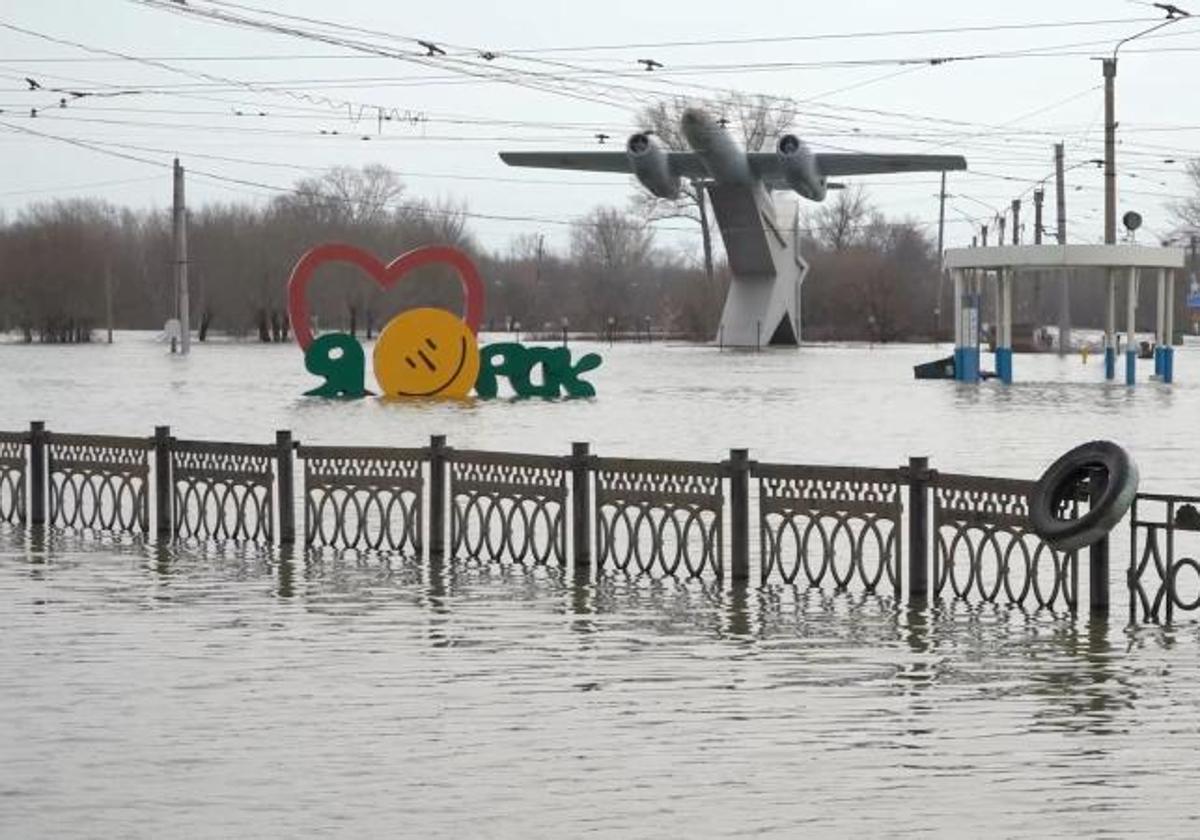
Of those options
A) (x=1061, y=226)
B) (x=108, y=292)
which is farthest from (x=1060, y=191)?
(x=108, y=292)

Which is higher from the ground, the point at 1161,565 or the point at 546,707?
the point at 1161,565

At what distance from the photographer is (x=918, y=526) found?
1451 centimetres

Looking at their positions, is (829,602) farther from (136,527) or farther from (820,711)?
(136,527)

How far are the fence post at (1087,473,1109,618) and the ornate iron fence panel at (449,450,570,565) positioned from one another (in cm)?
386

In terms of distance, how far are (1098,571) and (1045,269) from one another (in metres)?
44.0

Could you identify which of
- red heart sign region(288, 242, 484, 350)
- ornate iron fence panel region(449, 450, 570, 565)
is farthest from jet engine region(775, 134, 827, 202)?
ornate iron fence panel region(449, 450, 570, 565)

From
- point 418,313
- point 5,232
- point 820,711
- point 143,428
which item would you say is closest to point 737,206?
point 418,313

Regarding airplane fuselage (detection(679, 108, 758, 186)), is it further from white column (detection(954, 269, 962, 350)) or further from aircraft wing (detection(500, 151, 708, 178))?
white column (detection(954, 269, 962, 350))

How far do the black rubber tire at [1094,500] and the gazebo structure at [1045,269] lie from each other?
41840 millimetres

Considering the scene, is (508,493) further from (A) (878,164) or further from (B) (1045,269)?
(A) (878,164)

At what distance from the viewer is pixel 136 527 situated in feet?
66.3

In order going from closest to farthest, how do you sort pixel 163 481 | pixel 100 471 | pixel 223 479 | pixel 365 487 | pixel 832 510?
pixel 832 510 < pixel 365 487 < pixel 223 479 < pixel 163 481 < pixel 100 471

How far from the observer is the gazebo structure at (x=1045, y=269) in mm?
55000

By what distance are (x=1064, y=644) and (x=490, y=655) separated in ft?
10.4
